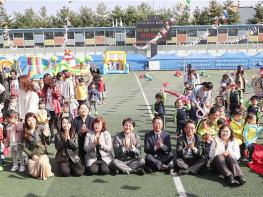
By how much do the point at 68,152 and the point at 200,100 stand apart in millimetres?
4781

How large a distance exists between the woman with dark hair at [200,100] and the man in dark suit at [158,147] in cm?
293

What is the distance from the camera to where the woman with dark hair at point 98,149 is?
6797mm

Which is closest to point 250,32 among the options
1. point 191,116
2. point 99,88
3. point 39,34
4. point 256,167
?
point 39,34

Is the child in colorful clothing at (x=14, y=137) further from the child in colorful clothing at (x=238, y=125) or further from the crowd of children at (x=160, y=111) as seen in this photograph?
the child in colorful clothing at (x=238, y=125)

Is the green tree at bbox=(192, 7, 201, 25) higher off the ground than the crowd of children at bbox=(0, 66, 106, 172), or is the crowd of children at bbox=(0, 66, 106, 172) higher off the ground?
the green tree at bbox=(192, 7, 201, 25)

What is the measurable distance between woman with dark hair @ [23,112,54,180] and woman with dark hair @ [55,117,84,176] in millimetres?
274

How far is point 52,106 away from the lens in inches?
366

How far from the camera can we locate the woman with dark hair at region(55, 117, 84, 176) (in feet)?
22.0

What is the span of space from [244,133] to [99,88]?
8971 mm

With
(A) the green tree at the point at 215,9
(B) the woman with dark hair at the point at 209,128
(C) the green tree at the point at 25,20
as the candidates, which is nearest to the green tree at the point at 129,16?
(A) the green tree at the point at 215,9

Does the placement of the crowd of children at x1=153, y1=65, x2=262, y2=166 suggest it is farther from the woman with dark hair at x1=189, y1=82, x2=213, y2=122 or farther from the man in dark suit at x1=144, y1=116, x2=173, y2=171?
the man in dark suit at x1=144, y1=116, x2=173, y2=171

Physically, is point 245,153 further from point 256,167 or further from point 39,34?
point 39,34

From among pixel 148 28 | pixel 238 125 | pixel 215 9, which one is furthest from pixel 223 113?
pixel 215 9

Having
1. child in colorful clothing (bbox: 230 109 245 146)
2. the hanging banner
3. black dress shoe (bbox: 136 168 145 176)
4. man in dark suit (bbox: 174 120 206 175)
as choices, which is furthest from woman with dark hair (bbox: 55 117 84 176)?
the hanging banner
